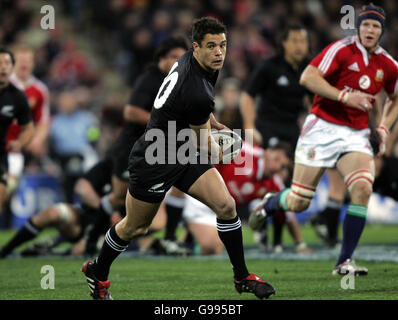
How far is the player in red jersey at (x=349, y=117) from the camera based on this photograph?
641 centimetres

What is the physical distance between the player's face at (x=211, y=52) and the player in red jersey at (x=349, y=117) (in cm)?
161

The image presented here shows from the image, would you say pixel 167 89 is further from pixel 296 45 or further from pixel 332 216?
Result: pixel 332 216

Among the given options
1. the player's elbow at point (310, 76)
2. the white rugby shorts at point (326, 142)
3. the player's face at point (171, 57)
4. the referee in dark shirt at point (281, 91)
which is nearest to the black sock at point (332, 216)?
the referee in dark shirt at point (281, 91)

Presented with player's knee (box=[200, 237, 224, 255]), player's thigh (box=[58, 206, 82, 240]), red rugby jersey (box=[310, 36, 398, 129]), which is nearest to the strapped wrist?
red rugby jersey (box=[310, 36, 398, 129])

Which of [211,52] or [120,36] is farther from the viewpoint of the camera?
[120,36]

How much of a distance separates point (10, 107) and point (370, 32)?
3882mm

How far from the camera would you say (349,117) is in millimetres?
6730

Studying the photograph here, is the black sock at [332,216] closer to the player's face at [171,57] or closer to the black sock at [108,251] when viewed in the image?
the player's face at [171,57]

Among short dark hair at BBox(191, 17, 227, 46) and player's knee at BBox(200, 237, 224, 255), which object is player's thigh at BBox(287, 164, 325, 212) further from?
short dark hair at BBox(191, 17, 227, 46)

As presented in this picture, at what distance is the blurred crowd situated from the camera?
15383 millimetres

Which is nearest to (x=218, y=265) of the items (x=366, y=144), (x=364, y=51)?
(x=366, y=144)

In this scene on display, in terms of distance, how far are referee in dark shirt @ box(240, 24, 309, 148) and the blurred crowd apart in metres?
5.22

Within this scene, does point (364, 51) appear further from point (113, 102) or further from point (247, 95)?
point (113, 102)

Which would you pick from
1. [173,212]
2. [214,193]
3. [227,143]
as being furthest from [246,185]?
[214,193]
